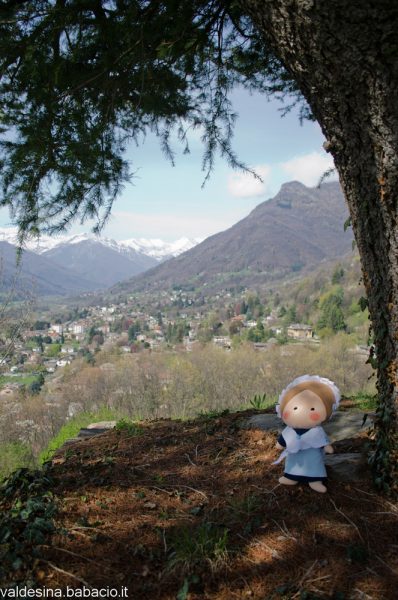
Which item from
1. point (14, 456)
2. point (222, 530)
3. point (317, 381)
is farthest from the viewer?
point (14, 456)

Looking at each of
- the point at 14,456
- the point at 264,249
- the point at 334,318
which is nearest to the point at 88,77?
the point at 14,456

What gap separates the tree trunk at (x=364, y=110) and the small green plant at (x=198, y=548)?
3.11 feet

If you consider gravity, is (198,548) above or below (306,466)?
below

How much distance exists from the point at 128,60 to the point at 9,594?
361cm

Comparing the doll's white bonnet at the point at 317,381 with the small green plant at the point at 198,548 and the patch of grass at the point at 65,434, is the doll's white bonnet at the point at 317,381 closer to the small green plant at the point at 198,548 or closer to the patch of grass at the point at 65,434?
the small green plant at the point at 198,548

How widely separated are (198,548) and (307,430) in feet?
3.10

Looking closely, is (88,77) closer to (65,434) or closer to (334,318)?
(65,434)

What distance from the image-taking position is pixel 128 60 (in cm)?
349

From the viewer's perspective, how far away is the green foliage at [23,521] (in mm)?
1752

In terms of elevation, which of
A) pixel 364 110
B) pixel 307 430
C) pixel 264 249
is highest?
pixel 264 249

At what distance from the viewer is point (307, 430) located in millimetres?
2461

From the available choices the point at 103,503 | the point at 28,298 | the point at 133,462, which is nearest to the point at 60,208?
the point at 133,462

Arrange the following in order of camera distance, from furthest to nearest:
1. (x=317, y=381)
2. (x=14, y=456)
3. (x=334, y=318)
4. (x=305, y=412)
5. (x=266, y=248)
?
(x=266, y=248), (x=334, y=318), (x=14, y=456), (x=317, y=381), (x=305, y=412)

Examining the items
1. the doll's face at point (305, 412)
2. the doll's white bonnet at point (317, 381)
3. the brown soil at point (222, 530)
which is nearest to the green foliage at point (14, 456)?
the brown soil at point (222, 530)
